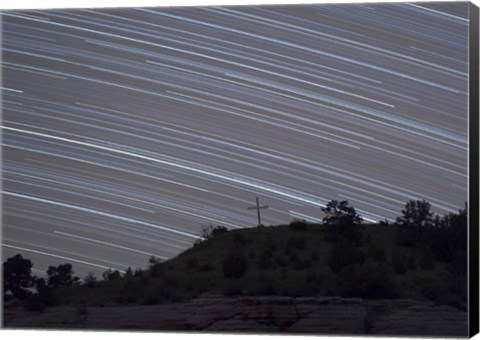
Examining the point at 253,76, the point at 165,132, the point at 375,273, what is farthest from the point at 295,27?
the point at 375,273

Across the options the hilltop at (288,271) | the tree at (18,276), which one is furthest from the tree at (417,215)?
the tree at (18,276)

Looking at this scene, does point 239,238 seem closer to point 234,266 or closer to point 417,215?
point 234,266

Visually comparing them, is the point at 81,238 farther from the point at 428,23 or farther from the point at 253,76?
the point at 428,23

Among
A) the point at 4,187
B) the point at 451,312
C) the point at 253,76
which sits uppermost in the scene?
the point at 253,76

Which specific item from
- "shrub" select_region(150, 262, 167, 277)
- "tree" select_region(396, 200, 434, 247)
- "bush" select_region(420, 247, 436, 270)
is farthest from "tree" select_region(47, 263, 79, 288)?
"bush" select_region(420, 247, 436, 270)

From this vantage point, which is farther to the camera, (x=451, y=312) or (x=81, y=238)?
(x=81, y=238)

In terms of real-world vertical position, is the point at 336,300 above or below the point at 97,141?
below

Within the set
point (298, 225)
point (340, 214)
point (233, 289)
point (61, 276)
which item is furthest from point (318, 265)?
point (61, 276)
